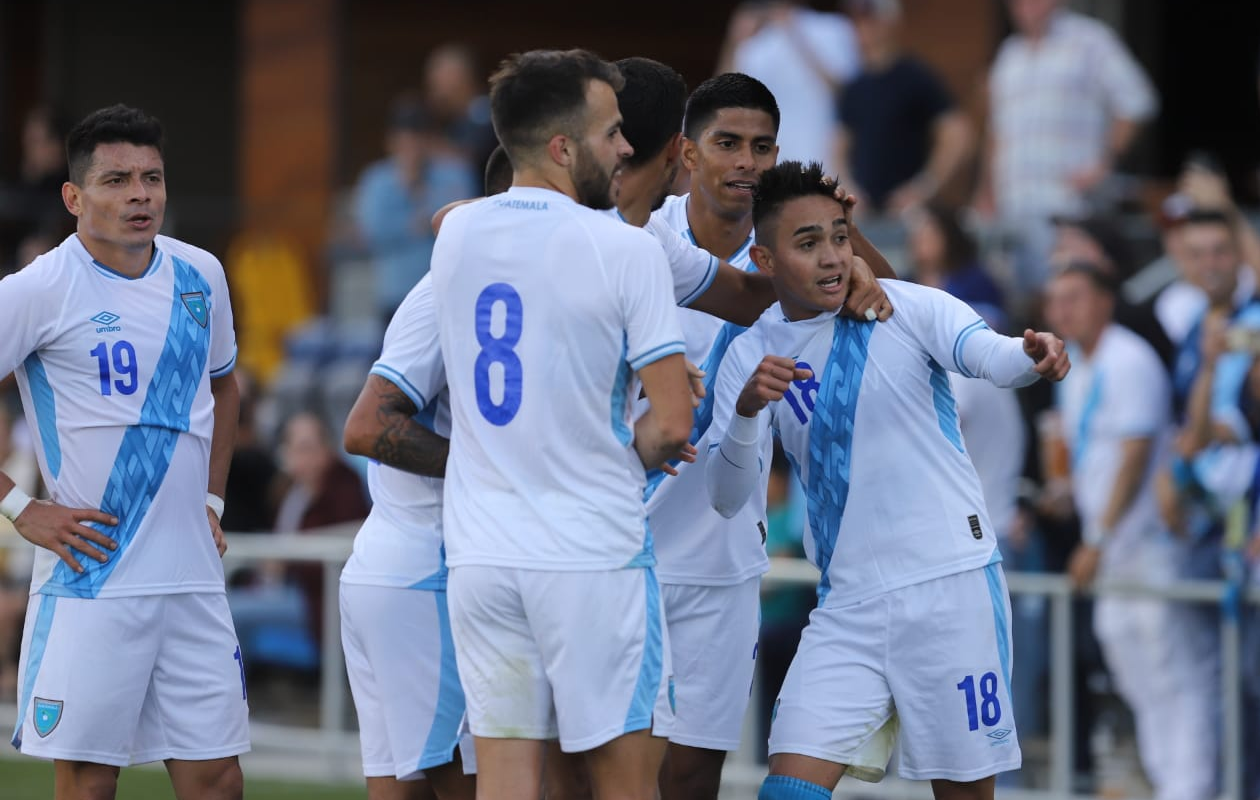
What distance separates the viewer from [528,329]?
191 inches

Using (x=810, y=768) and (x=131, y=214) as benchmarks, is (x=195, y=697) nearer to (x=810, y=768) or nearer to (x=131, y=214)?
(x=131, y=214)

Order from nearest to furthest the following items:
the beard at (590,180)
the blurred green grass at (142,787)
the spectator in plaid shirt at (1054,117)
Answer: the beard at (590,180)
the blurred green grass at (142,787)
the spectator in plaid shirt at (1054,117)

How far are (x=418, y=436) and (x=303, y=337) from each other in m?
9.39

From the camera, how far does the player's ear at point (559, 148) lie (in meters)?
4.95

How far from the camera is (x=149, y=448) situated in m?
5.91

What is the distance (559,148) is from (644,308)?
45 cm

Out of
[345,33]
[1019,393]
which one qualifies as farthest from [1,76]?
[1019,393]

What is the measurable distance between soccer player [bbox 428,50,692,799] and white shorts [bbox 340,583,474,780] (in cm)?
71

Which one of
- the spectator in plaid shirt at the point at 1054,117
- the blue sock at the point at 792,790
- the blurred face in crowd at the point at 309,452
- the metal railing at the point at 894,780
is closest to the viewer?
the blue sock at the point at 792,790

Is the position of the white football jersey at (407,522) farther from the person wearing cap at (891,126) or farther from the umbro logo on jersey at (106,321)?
the person wearing cap at (891,126)

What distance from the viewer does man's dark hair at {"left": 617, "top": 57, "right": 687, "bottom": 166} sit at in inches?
227

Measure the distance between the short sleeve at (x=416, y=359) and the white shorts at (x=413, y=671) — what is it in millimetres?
614

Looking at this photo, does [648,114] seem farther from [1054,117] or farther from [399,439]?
[1054,117]

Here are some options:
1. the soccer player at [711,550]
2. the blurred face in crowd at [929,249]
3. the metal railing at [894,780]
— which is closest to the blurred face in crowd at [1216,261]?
the metal railing at [894,780]
